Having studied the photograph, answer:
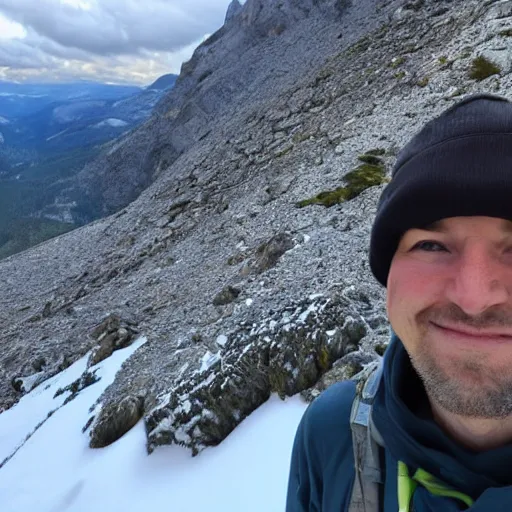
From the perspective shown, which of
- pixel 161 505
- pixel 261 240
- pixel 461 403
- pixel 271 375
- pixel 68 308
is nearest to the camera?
pixel 461 403

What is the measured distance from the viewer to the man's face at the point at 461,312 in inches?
99.8

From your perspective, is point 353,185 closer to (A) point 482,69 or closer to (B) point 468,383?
(A) point 482,69

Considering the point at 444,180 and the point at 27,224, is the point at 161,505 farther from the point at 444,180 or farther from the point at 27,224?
the point at 27,224

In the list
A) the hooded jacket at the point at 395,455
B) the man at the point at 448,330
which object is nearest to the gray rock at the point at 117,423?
the hooded jacket at the point at 395,455

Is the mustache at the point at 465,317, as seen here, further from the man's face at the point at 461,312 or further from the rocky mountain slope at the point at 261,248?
the rocky mountain slope at the point at 261,248

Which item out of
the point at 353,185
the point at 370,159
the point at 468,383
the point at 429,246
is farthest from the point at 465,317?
the point at 370,159

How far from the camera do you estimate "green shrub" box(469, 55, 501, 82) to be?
25.2 meters

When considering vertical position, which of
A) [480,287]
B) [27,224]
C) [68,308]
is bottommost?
[27,224]

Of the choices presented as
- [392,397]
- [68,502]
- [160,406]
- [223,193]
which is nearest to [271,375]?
[160,406]

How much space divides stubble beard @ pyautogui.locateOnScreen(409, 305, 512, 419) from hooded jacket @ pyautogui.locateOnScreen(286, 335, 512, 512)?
0.18 meters

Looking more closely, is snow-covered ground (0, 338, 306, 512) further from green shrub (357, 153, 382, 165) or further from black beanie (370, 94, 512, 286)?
green shrub (357, 153, 382, 165)

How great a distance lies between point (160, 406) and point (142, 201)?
135ft

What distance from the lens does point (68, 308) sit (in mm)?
29594

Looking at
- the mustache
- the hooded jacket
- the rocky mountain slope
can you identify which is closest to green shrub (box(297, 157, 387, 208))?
the rocky mountain slope
